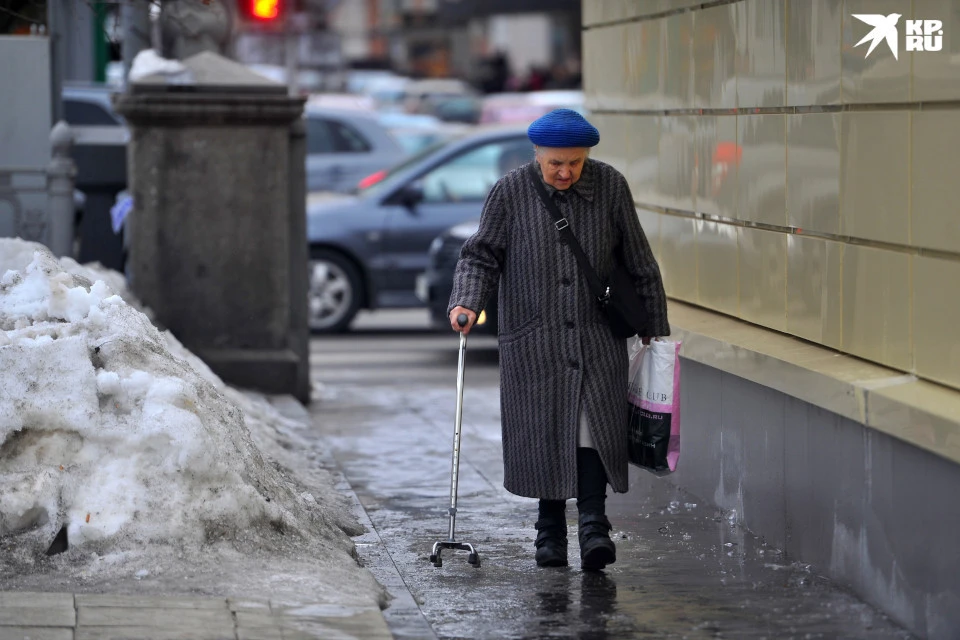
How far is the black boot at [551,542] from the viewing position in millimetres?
6160

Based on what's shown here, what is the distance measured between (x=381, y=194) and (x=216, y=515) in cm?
956

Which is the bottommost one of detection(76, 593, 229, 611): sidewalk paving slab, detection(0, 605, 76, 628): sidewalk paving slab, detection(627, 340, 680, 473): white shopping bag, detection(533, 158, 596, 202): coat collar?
detection(76, 593, 229, 611): sidewalk paving slab

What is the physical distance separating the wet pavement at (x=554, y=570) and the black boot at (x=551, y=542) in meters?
0.04

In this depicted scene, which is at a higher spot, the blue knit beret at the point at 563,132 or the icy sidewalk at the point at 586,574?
the blue knit beret at the point at 563,132

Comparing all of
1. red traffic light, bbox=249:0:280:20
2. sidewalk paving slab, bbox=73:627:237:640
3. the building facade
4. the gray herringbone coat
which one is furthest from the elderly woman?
red traffic light, bbox=249:0:280:20

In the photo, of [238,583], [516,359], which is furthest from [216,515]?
[516,359]

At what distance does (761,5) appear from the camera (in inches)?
260

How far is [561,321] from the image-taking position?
242 inches

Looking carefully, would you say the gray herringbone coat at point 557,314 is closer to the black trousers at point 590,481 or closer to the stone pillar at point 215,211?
the black trousers at point 590,481

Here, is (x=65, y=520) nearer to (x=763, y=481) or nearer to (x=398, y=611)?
(x=398, y=611)

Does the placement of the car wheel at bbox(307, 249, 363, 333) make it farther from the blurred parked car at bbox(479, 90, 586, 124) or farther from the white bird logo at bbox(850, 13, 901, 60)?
the blurred parked car at bbox(479, 90, 586, 124)

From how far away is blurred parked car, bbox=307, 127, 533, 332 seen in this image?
14.9 meters

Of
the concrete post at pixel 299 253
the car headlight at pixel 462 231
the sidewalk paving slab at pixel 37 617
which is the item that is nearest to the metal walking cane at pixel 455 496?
the sidewalk paving slab at pixel 37 617

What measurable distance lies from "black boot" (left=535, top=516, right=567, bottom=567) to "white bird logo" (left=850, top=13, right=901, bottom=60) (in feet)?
6.53
